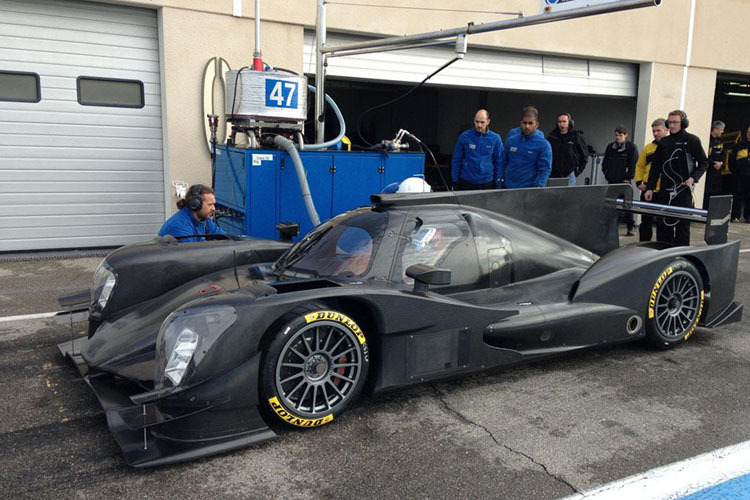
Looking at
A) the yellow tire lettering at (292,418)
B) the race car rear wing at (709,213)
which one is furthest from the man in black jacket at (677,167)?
the yellow tire lettering at (292,418)

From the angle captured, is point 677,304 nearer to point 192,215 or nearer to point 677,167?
point 677,167

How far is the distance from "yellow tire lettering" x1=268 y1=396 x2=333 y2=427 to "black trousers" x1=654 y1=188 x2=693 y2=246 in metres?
4.46

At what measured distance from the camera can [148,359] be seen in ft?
11.4

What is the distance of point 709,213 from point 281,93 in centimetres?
423

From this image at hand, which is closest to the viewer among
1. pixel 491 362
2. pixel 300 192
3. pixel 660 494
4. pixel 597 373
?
pixel 660 494

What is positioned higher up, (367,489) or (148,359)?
(148,359)

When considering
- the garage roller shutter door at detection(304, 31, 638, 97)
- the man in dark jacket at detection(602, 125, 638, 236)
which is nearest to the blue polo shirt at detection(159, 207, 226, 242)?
the garage roller shutter door at detection(304, 31, 638, 97)

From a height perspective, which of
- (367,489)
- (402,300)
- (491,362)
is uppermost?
(402,300)

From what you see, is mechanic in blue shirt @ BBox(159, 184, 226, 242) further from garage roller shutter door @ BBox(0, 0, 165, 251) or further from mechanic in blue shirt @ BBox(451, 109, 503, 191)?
garage roller shutter door @ BBox(0, 0, 165, 251)

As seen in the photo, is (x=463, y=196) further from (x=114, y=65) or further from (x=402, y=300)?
(x=114, y=65)

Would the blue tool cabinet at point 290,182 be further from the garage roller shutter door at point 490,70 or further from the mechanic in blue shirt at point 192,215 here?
the garage roller shutter door at point 490,70

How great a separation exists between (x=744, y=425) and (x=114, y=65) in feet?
25.9

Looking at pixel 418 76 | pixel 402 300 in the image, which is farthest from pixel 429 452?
pixel 418 76

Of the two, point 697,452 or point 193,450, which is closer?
point 193,450
